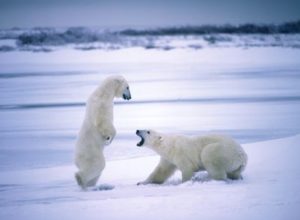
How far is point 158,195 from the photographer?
4.26m

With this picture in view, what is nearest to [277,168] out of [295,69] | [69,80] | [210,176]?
[210,176]

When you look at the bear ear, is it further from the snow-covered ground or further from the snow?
the snow-covered ground

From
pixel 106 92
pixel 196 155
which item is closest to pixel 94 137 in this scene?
pixel 106 92

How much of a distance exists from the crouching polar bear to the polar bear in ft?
1.51

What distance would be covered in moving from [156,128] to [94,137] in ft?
11.6

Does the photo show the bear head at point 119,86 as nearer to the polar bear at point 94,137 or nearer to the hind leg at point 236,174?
the polar bear at point 94,137

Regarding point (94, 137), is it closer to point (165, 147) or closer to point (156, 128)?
point (165, 147)

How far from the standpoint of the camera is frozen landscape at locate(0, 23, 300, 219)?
3.92 meters

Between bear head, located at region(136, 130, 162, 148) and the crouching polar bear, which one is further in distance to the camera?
bear head, located at region(136, 130, 162, 148)

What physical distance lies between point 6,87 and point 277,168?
1141 centimetres

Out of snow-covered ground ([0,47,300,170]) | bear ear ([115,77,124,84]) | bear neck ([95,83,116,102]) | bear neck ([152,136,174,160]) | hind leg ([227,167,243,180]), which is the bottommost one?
snow-covered ground ([0,47,300,170])

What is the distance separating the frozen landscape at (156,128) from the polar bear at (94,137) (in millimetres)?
199

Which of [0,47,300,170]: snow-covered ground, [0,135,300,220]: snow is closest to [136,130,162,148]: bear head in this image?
[0,135,300,220]: snow

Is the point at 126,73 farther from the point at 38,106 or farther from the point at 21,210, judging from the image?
the point at 21,210
